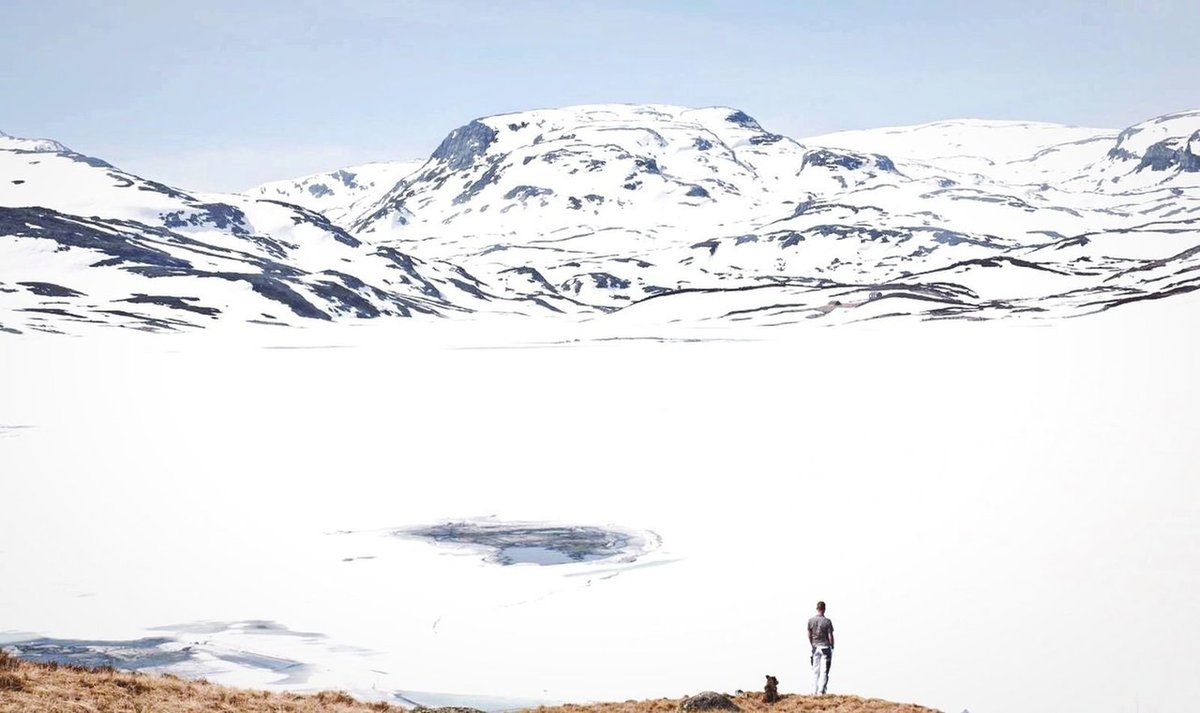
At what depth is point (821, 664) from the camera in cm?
1892

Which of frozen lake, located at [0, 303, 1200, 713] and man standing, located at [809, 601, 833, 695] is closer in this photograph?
man standing, located at [809, 601, 833, 695]

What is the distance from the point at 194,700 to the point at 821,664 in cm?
1099

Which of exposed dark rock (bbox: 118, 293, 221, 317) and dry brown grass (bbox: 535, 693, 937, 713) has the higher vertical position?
exposed dark rock (bbox: 118, 293, 221, 317)

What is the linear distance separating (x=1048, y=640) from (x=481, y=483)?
989 inches

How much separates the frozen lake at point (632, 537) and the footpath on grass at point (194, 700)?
3000 millimetres

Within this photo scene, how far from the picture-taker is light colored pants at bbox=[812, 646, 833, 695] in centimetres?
1880

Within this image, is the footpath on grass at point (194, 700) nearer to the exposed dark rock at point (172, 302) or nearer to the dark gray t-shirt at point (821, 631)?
the dark gray t-shirt at point (821, 631)

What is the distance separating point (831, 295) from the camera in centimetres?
18450

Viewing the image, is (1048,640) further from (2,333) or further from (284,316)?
(284,316)

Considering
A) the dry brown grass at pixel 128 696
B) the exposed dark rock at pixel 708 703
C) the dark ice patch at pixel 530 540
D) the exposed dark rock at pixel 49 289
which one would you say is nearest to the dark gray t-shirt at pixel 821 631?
the exposed dark rock at pixel 708 703

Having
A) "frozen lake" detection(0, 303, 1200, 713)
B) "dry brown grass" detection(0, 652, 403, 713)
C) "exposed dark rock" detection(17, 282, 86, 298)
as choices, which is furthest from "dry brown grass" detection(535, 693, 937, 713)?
"exposed dark rock" detection(17, 282, 86, 298)

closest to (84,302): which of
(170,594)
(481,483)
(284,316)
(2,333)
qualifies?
(284,316)

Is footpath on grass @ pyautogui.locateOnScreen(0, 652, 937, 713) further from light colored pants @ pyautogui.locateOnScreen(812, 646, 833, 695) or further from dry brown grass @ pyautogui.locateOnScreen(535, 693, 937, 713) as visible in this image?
light colored pants @ pyautogui.locateOnScreen(812, 646, 833, 695)

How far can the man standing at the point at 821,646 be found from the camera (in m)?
18.7
